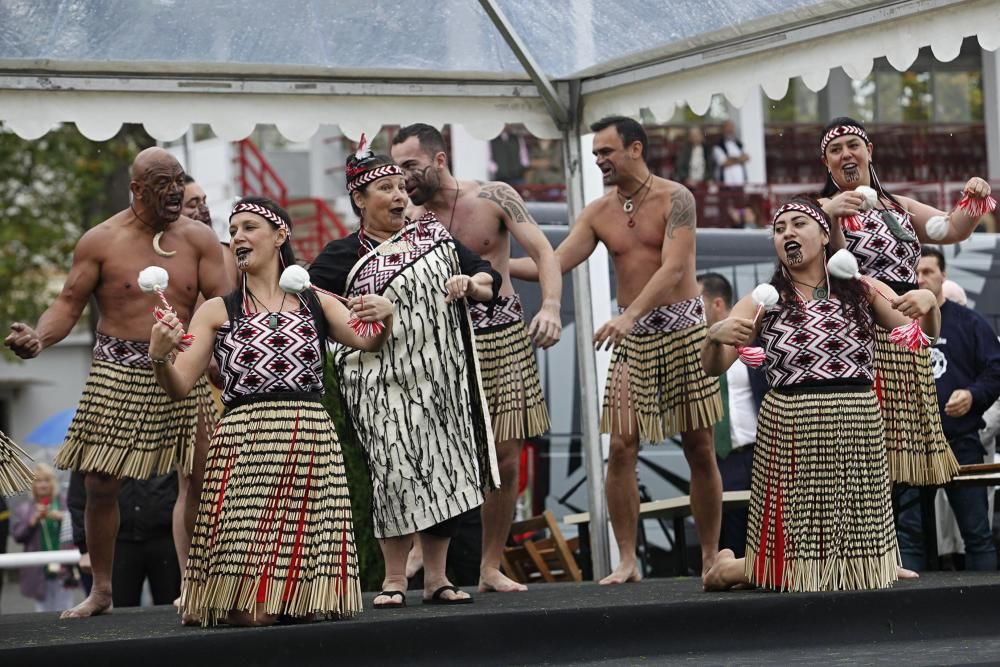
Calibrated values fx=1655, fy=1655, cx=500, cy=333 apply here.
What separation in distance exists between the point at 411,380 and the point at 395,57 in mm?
2586

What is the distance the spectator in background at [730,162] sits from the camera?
21609 millimetres

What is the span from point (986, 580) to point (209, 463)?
10.8ft

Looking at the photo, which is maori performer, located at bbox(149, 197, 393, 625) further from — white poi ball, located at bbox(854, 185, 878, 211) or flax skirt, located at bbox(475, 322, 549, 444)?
white poi ball, located at bbox(854, 185, 878, 211)

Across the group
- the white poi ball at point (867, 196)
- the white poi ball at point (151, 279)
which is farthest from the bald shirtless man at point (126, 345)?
the white poi ball at point (867, 196)

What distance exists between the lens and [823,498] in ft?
21.8

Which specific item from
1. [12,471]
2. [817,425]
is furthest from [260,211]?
[817,425]

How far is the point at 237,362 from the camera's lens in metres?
6.10

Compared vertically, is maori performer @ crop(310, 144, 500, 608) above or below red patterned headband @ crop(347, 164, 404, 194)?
below

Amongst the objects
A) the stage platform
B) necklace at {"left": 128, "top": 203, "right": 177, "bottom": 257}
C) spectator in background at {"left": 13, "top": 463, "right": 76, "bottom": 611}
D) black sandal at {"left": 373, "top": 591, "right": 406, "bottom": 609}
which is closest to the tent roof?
necklace at {"left": 128, "top": 203, "right": 177, "bottom": 257}

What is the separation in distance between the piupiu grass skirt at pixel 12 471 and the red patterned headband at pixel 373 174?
1.75 metres

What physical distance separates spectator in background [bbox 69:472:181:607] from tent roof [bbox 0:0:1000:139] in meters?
1.93

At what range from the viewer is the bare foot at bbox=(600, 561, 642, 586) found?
7781 millimetres

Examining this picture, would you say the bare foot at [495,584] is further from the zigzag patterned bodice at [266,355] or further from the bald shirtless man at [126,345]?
the zigzag patterned bodice at [266,355]

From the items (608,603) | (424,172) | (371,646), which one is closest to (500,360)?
(424,172)
